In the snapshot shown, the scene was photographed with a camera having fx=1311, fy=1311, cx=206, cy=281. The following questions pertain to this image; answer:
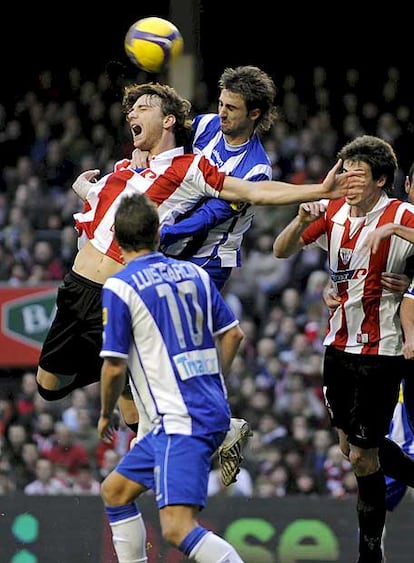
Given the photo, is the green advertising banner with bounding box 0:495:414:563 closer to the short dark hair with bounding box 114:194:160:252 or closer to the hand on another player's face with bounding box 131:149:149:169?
the hand on another player's face with bounding box 131:149:149:169

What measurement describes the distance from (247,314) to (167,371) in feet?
26.5

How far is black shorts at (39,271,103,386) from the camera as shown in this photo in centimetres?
674

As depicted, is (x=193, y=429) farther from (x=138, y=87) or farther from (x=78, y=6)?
(x=78, y=6)

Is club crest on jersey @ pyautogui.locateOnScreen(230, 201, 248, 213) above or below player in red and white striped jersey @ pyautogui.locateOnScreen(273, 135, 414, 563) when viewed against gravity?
above

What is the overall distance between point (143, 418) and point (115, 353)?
425mm

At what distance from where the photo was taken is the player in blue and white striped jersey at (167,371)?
17.1 feet

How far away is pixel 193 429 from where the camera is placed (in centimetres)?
528

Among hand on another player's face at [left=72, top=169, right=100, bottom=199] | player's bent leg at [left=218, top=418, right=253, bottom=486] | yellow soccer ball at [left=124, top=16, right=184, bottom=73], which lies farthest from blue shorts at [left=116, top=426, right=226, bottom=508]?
yellow soccer ball at [left=124, top=16, right=184, bottom=73]

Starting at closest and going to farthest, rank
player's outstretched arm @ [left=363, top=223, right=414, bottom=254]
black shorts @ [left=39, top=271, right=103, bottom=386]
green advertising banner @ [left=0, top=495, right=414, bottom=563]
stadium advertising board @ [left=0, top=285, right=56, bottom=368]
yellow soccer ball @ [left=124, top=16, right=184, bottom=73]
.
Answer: player's outstretched arm @ [left=363, top=223, right=414, bottom=254] → black shorts @ [left=39, top=271, right=103, bottom=386] → yellow soccer ball @ [left=124, top=16, right=184, bottom=73] → green advertising banner @ [left=0, top=495, right=414, bottom=563] → stadium advertising board @ [left=0, top=285, right=56, bottom=368]

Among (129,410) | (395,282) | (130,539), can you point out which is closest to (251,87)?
(395,282)

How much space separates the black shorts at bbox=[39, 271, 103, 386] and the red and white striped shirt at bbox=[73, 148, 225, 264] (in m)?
0.26

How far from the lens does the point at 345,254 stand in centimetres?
651

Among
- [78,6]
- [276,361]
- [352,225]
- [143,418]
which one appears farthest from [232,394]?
[78,6]

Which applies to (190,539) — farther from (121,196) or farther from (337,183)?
(121,196)
